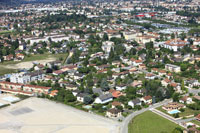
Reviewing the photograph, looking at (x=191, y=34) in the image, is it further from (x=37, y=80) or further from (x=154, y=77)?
(x=37, y=80)

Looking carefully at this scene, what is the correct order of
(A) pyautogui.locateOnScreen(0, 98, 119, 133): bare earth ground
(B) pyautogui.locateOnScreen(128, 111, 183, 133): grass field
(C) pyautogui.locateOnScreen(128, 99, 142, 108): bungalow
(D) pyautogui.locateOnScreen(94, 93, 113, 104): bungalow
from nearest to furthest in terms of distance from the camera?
(B) pyautogui.locateOnScreen(128, 111, 183, 133): grass field < (A) pyautogui.locateOnScreen(0, 98, 119, 133): bare earth ground < (C) pyautogui.locateOnScreen(128, 99, 142, 108): bungalow < (D) pyautogui.locateOnScreen(94, 93, 113, 104): bungalow

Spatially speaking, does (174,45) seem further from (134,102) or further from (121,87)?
(134,102)

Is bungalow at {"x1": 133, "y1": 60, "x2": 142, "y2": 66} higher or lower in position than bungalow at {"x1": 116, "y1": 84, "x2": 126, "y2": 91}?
higher

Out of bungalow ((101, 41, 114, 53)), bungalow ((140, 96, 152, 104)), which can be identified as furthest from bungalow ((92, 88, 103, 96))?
bungalow ((101, 41, 114, 53))

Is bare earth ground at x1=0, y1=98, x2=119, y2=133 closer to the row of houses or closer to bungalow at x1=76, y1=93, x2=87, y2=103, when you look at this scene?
bungalow at x1=76, y1=93, x2=87, y2=103

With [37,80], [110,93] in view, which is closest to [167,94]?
[110,93]

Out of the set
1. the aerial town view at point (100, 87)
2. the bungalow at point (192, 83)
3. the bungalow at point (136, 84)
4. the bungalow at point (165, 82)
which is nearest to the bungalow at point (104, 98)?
the aerial town view at point (100, 87)

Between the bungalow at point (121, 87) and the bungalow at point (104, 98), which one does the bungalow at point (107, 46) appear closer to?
the bungalow at point (121, 87)
